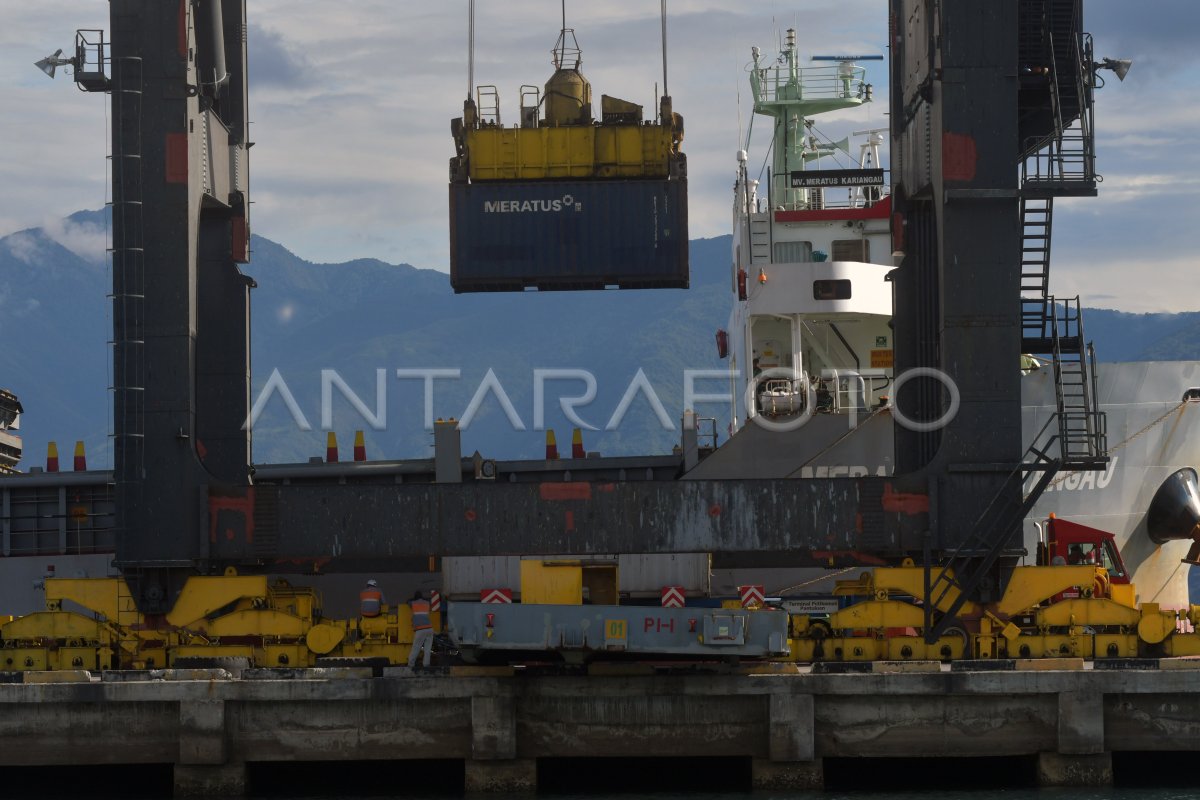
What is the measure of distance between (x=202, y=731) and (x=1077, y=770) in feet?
36.9

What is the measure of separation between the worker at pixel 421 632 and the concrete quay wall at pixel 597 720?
0.89m

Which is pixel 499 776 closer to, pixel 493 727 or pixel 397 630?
pixel 493 727

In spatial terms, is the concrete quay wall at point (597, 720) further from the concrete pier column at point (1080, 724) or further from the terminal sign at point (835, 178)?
the terminal sign at point (835, 178)

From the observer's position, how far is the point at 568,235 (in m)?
33.5

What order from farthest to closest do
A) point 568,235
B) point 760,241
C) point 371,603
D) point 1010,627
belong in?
1. point 760,241
2. point 568,235
3. point 371,603
4. point 1010,627

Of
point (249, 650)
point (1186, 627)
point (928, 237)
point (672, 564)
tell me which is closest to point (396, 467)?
point (672, 564)

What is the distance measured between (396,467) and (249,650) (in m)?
10.8

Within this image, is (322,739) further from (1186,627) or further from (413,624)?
(1186,627)

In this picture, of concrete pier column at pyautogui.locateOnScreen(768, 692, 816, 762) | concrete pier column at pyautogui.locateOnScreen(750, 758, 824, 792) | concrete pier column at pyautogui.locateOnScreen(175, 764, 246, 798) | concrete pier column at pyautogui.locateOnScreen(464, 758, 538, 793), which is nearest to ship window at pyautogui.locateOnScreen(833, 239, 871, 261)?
concrete pier column at pyautogui.locateOnScreen(768, 692, 816, 762)

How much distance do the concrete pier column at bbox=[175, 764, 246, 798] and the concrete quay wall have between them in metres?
0.02

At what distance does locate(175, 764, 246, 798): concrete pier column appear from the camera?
2469 centimetres

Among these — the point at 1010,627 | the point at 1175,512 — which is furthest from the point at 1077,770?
the point at 1175,512

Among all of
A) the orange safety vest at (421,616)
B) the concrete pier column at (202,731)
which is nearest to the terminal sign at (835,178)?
the orange safety vest at (421,616)

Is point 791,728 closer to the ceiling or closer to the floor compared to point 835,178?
closer to the floor
